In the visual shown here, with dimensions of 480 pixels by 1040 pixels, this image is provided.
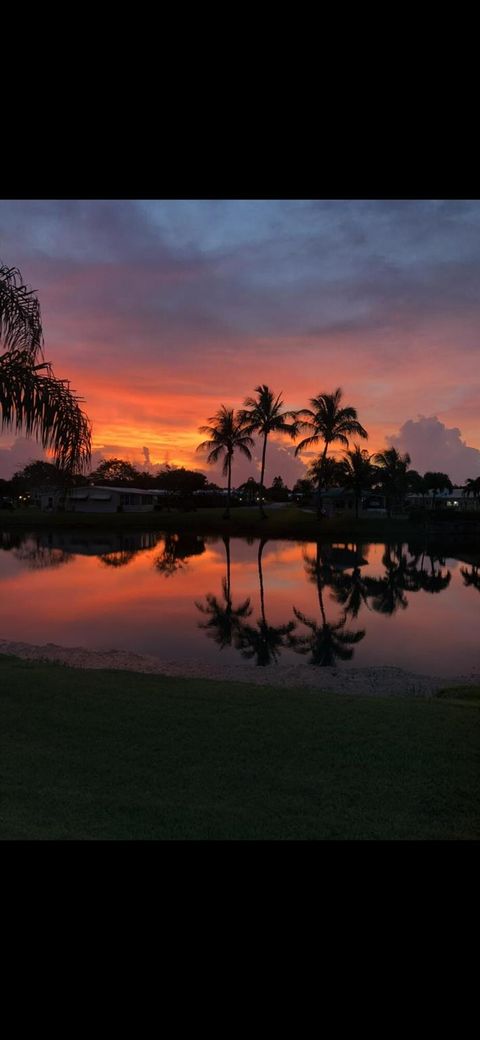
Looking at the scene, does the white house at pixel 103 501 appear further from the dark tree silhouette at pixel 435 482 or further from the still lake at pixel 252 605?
the dark tree silhouette at pixel 435 482

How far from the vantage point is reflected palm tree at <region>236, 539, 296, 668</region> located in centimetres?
1092

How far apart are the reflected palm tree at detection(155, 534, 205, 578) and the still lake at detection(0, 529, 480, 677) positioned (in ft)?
0.43

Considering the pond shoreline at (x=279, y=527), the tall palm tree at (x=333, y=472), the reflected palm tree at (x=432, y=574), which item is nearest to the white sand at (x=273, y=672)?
the reflected palm tree at (x=432, y=574)

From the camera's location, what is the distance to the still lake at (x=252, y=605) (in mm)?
11586

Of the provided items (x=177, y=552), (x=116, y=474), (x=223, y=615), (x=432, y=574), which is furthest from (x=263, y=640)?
(x=116, y=474)

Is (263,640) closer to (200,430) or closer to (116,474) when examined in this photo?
(200,430)

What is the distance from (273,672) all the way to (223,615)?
5.69 metres

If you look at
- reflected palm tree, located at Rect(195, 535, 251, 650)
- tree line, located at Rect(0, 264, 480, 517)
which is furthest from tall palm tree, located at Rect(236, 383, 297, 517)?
reflected palm tree, located at Rect(195, 535, 251, 650)

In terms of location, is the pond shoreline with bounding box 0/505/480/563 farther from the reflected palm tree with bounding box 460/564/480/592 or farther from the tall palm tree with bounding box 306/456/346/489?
the reflected palm tree with bounding box 460/564/480/592

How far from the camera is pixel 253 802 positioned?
3.83 metres
